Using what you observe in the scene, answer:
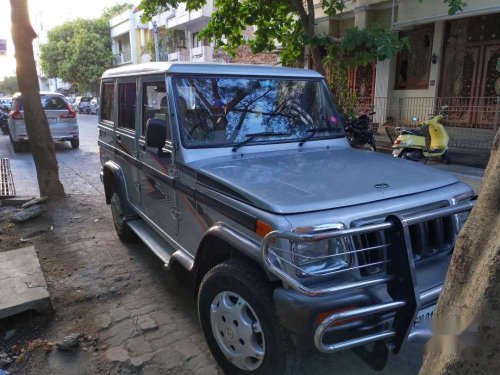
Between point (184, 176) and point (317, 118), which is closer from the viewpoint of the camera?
point (184, 176)

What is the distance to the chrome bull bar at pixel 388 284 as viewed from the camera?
6.70 ft

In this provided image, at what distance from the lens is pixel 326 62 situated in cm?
1202

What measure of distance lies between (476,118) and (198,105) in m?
10.2

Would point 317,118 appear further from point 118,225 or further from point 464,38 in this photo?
point 464,38

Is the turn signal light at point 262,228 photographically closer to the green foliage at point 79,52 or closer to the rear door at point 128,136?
the rear door at point 128,136

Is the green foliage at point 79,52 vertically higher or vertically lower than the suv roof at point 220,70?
higher

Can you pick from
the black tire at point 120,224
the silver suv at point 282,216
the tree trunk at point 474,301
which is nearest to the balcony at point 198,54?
the black tire at point 120,224

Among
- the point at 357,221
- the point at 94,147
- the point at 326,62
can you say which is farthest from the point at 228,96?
the point at 94,147

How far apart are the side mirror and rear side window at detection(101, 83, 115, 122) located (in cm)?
212

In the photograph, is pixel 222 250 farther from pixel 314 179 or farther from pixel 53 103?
pixel 53 103

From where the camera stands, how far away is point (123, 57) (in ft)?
136

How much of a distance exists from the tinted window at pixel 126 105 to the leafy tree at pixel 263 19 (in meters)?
5.99

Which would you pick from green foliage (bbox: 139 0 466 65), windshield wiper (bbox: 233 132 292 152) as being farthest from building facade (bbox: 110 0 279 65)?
windshield wiper (bbox: 233 132 292 152)

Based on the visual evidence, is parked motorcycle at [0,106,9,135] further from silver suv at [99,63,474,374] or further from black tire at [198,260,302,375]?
black tire at [198,260,302,375]
